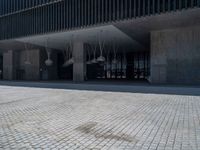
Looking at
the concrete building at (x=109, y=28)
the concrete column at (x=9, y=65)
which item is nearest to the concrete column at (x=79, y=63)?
the concrete building at (x=109, y=28)

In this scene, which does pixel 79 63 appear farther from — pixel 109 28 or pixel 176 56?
pixel 176 56

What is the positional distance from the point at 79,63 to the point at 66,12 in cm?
681

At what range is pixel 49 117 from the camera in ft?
25.2

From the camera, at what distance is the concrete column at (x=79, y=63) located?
2580 cm

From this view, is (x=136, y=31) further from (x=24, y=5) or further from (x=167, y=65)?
(x=24, y=5)

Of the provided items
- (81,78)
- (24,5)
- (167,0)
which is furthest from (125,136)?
(24,5)

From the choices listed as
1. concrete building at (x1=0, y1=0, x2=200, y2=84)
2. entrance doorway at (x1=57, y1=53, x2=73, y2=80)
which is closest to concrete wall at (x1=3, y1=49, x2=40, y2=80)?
concrete building at (x1=0, y1=0, x2=200, y2=84)

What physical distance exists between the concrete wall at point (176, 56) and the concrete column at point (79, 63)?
932 cm

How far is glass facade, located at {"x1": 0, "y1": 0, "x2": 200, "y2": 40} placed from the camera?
57.6ft

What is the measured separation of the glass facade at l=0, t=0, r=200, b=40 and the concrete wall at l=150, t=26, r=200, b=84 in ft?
12.6

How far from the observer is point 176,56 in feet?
64.6

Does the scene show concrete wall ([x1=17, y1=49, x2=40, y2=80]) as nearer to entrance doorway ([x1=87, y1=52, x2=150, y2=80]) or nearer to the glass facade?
the glass facade

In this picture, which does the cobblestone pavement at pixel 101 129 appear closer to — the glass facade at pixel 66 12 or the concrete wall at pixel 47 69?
the glass facade at pixel 66 12

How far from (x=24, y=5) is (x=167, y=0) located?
1840 cm
